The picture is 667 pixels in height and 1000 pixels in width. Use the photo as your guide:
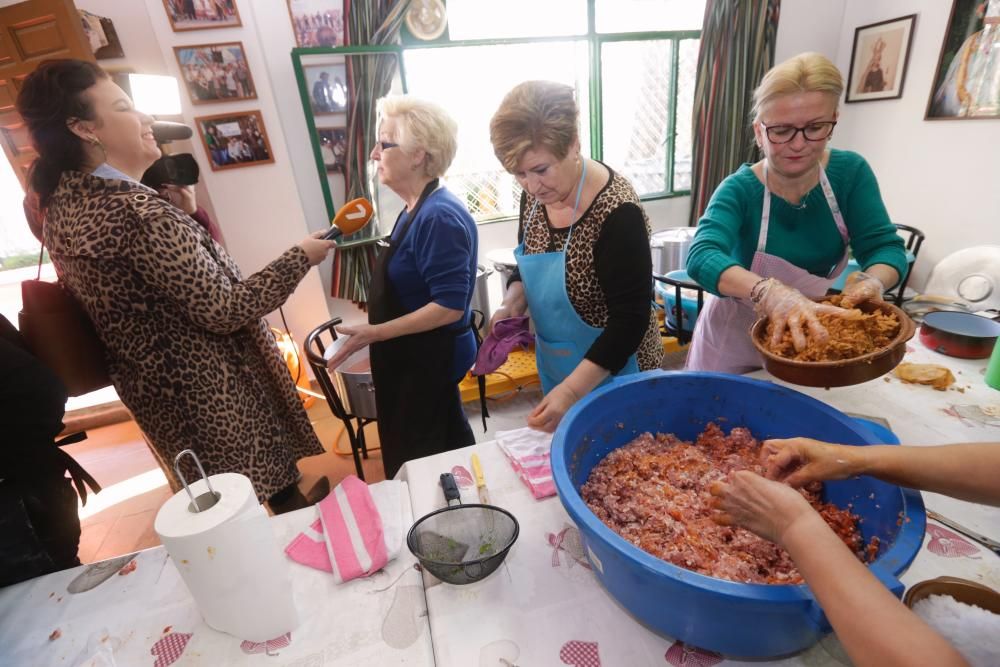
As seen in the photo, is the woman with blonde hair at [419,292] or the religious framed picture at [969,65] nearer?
the woman with blonde hair at [419,292]

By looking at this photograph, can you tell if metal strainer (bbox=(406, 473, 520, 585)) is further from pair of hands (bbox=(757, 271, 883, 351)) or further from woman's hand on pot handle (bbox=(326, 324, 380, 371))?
woman's hand on pot handle (bbox=(326, 324, 380, 371))

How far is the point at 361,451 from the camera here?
280cm

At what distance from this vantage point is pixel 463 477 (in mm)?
1085

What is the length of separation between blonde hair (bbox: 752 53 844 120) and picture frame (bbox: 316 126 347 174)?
2.78m

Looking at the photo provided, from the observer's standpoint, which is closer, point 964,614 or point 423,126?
point 964,614

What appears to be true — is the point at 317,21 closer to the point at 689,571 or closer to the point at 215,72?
the point at 215,72

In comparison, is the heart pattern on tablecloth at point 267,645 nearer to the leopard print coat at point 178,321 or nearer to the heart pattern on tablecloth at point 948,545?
the leopard print coat at point 178,321

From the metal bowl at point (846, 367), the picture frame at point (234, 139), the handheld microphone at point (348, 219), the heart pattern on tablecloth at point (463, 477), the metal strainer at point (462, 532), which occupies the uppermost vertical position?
the picture frame at point (234, 139)

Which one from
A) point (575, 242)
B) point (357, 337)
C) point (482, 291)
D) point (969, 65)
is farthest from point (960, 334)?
point (969, 65)

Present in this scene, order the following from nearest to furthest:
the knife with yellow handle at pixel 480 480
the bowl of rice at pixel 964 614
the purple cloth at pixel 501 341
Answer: the bowl of rice at pixel 964 614
the knife with yellow handle at pixel 480 480
the purple cloth at pixel 501 341

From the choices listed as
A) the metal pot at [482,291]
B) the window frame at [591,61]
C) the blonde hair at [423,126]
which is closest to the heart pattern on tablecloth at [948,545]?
the blonde hair at [423,126]

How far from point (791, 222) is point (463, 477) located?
117 centimetres

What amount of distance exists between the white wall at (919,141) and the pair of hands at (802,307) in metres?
3.03

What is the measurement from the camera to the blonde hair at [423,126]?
1519 millimetres
